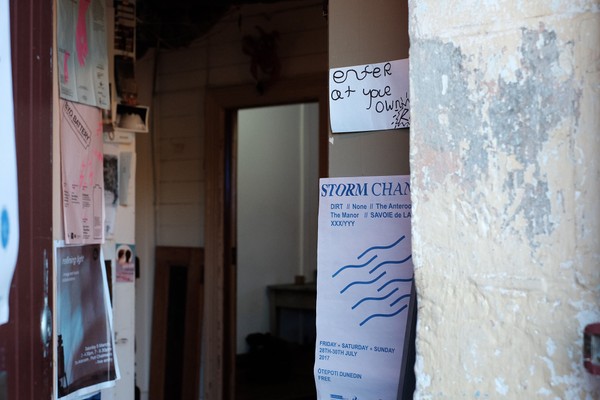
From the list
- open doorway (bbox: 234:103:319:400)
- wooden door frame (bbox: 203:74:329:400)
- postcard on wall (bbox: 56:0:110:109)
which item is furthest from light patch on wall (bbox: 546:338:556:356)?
open doorway (bbox: 234:103:319:400)

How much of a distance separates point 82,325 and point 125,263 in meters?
0.64

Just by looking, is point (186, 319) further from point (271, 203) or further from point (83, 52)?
point (271, 203)

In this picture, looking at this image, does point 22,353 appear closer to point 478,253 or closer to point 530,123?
point 478,253

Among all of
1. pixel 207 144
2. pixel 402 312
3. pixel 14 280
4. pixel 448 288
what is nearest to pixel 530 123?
pixel 448 288

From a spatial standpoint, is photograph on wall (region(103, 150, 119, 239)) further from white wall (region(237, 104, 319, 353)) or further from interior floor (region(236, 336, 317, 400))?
white wall (region(237, 104, 319, 353))

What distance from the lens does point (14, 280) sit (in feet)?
7.37

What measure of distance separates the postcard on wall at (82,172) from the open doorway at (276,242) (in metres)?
4.24

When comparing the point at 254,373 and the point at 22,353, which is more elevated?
the point at 22,353

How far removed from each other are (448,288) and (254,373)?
18.8 feet

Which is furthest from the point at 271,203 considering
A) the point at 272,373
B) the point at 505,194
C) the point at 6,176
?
the point at 505,194

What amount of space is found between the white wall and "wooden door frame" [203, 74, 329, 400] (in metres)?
2.18

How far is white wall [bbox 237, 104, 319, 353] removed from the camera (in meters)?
7.87

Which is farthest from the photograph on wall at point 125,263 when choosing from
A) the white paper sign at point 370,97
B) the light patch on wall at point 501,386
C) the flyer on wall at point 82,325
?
the light patch on wall at point 501,386

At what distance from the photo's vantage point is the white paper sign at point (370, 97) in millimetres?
2221
